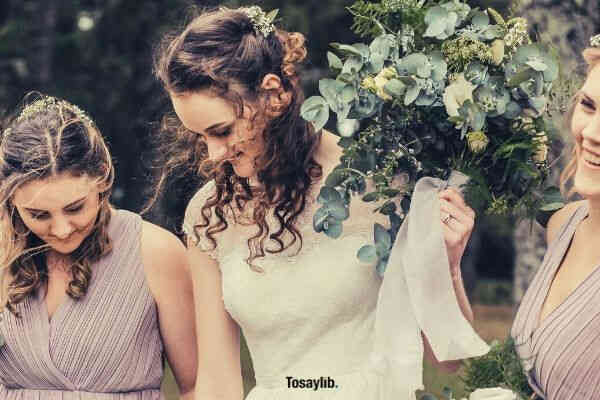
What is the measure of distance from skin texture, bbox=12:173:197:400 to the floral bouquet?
39.4 inches

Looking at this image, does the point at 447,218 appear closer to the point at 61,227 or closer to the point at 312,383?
the point at 312,383

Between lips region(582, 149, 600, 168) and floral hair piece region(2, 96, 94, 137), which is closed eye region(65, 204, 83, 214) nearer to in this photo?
floral hair piece region(2, 96, 94, 137)

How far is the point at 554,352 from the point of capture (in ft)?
9.25

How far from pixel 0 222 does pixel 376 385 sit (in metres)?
1.53

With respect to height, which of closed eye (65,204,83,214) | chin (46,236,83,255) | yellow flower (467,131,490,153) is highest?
yellow flower (467,131,490,153)

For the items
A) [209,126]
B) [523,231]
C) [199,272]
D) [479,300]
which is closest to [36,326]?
[199,272]

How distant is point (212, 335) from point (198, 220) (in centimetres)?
39

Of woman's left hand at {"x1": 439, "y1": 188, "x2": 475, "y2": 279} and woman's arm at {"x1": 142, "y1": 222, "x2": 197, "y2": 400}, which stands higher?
woman's left hand at {"x1": 439, "y1": 188, "x2": 475, "y2": 279}

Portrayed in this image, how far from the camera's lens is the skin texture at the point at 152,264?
370 cm

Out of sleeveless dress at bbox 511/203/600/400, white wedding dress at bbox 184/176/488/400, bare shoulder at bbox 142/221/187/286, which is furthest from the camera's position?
bare shoulder at bbox 142/221/187/286

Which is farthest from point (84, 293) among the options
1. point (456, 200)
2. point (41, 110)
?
point (456, 200)

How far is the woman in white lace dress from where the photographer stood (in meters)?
3.34

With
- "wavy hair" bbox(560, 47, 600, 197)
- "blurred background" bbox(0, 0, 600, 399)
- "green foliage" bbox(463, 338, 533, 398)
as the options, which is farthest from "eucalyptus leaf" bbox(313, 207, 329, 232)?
"blurred background" bbox(0, 0, 600, 399)

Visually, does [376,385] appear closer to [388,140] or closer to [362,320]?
[362,320]
